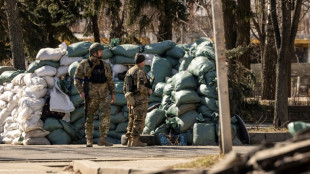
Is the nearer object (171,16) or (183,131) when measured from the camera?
(183,131)

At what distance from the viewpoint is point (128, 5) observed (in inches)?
1097

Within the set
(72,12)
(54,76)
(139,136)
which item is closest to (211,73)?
(139,136)

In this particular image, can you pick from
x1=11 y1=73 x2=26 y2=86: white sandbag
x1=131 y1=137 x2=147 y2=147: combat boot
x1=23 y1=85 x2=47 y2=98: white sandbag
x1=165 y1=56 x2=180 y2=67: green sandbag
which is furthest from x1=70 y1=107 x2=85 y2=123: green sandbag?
x1=131 y1=137 x2=147 y2=147: combat boot

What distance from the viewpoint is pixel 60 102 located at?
55.5 ft

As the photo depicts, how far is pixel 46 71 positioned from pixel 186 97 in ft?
10.8

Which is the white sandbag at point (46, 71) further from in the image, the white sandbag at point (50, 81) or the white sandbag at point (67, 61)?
the white sandbag at point (67, 61)

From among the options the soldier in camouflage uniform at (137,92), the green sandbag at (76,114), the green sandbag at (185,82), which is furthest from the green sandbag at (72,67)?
the soldier in camouflage uniform at (137,92)

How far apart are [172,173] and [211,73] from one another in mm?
11862

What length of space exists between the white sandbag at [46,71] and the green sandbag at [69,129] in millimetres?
1036

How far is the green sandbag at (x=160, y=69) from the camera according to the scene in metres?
17.0

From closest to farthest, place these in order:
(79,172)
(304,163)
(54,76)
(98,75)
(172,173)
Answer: (304,163)
(172,173)
(79,172)
(98,75)
(54,76)

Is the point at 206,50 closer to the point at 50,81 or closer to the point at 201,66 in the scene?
the point at 201,66

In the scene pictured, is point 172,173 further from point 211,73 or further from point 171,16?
point 171,16

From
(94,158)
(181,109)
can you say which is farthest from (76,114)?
(94,158)
